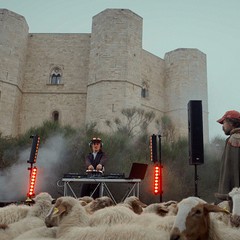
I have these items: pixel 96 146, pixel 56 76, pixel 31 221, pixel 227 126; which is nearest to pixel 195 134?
pixel 96 146

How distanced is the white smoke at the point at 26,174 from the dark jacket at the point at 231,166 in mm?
12432

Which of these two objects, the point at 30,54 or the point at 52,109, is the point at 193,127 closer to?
the point at 52,109

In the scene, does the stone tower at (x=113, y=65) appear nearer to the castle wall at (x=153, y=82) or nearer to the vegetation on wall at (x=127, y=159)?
the castle wall at (x=153, y=82)

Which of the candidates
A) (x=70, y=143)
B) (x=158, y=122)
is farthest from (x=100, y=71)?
(x=70, y=143)

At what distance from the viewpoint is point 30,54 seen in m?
27.9

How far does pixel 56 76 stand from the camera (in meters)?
28.1

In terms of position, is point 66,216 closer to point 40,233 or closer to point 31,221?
point 40,233

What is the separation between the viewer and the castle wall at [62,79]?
88.6 ft

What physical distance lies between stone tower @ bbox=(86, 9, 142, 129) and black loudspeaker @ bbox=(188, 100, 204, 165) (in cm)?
1740

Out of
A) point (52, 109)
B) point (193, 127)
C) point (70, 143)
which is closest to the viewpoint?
point (193, 127)

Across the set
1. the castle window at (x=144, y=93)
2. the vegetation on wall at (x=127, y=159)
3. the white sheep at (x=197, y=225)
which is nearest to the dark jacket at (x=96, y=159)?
the white sheep at (x=197, y=225)

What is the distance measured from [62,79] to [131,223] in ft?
83.1

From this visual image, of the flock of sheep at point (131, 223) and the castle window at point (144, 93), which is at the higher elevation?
the castle window at point (144, 93)

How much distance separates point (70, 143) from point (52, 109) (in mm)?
10459
